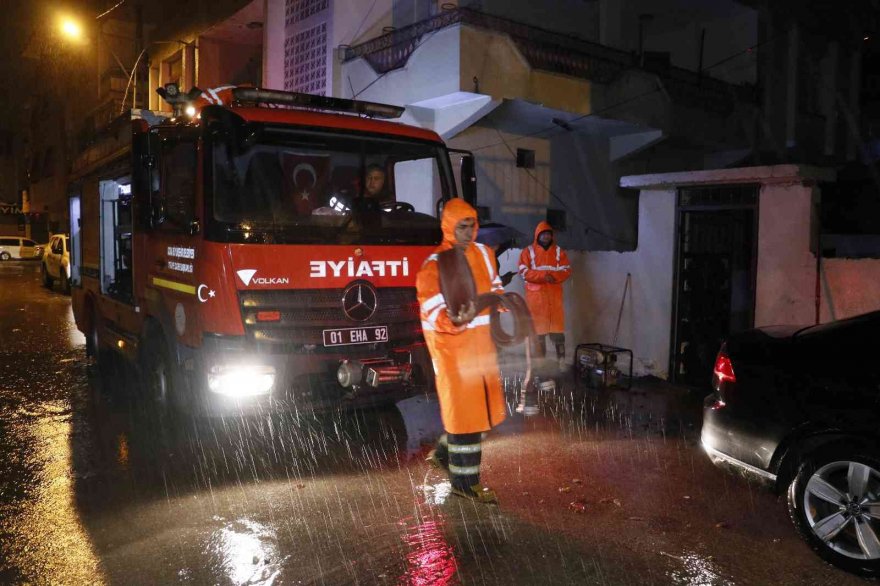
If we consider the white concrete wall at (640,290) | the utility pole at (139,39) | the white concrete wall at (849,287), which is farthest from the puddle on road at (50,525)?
the utility pole at (139,39)

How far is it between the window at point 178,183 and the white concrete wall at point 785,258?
5897 millimetres

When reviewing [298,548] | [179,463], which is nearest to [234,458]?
[179,463]

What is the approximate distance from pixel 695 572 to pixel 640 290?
5696 millimetres

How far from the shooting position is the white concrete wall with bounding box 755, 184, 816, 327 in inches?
302

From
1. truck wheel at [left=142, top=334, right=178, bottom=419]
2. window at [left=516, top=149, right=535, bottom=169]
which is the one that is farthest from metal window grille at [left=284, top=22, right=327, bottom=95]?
truck wheel at [left=142, top=334, right=178, bottom=419]

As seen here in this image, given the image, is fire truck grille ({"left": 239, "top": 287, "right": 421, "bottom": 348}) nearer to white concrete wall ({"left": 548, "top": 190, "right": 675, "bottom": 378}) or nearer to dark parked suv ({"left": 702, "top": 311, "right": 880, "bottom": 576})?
dark parked suv ({"left": 702, "top": 311, "right": 880, "bottom": 576})

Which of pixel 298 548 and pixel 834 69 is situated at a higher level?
pixel 834 69

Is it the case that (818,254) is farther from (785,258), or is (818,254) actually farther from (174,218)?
(174,218)

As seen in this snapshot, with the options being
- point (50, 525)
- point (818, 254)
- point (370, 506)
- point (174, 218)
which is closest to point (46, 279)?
point (174, 218)

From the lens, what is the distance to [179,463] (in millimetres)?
5754

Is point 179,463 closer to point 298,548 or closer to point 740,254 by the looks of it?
point 298,548

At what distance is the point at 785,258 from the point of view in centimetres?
786

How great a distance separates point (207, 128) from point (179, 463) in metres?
2.60

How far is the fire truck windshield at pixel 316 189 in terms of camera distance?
18.4 ft
